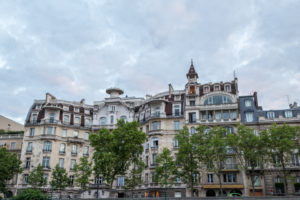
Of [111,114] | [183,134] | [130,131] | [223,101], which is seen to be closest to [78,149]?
[111,114]

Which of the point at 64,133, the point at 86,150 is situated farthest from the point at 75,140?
the point at 86,150

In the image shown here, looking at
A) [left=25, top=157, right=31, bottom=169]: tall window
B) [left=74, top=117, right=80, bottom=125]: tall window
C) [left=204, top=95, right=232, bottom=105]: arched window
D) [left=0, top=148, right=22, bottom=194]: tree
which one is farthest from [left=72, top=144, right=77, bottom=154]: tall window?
[left=204, top=95, right=232, bottom=105]: arched window

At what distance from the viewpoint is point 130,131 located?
41.0 m

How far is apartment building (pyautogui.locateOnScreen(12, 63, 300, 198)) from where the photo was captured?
47.0 metres

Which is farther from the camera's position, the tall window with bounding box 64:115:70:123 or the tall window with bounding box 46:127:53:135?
the tall window with bounding box 64:115:70:123

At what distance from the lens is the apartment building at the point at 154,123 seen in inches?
1850

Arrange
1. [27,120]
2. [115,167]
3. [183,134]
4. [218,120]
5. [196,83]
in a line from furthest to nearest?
[27,120]
[196,83]
[218,120]
[183,134]
[115,167]

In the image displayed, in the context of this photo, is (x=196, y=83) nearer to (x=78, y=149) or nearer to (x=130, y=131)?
(x=130, y=131)

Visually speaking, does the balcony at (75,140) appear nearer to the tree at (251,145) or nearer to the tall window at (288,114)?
the tree at (251,145)

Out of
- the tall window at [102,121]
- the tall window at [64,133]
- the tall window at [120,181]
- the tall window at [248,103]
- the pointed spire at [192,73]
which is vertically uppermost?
the pointed spire at [192,73]

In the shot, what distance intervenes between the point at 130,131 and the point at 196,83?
19582mm

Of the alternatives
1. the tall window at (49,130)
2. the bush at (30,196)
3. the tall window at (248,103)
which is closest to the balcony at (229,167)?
the tall window at (248,103)

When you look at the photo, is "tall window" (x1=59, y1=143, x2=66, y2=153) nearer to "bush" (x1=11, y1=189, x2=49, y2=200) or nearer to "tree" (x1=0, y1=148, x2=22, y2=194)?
"tree" (x1=0, y1=148, x2=22, y2=194)

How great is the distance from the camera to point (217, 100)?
51.6 meters
